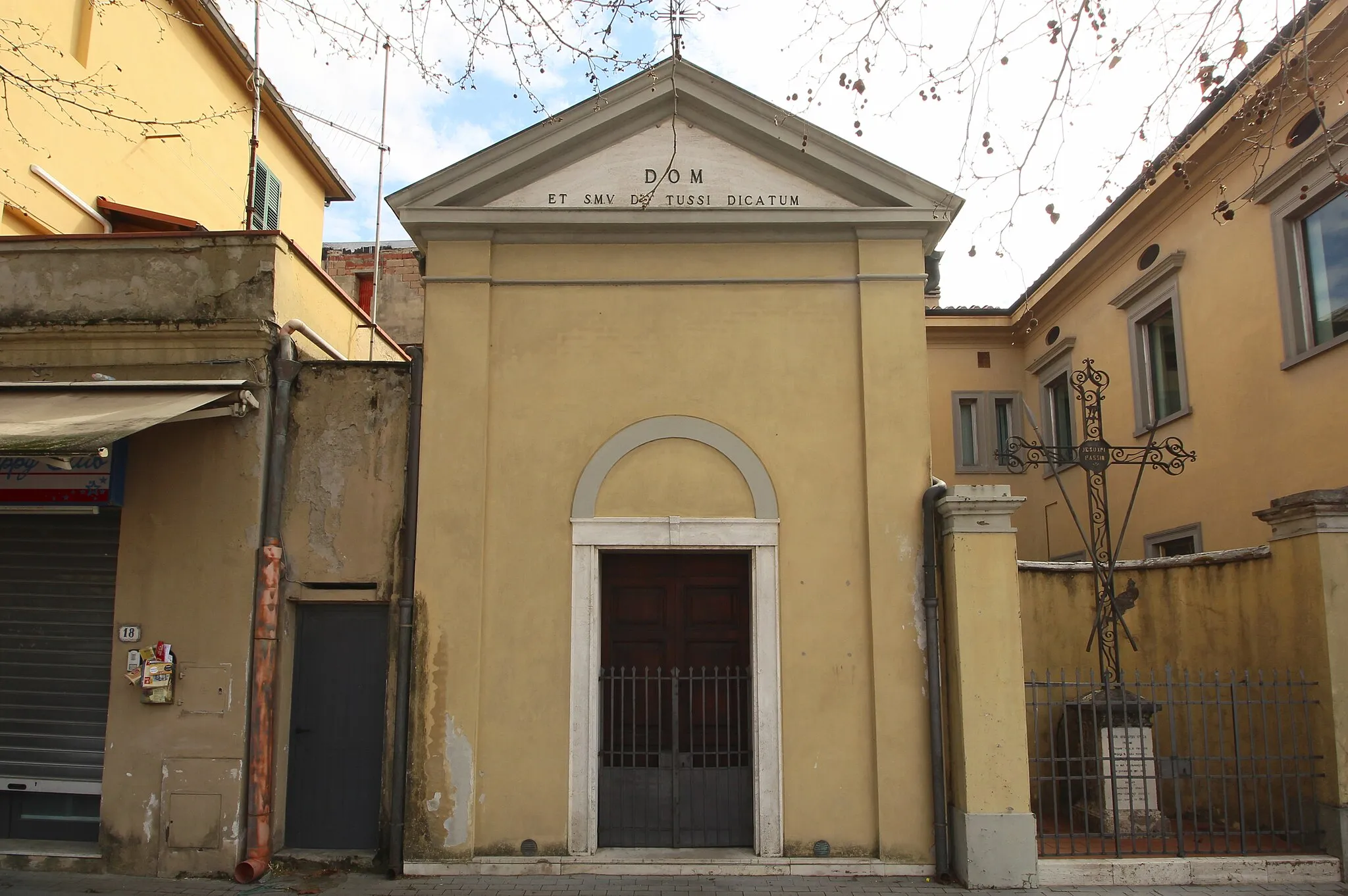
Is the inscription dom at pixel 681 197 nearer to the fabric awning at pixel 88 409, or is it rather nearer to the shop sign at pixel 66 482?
the fabric awning at pixel 88 409

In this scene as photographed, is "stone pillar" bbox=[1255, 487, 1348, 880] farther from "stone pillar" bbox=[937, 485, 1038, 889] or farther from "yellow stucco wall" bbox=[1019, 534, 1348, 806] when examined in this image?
"stone pillar" bbox=[937, 485, 1038, 889]

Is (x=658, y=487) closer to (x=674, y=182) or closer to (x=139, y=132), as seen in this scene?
(x=674, y=182)

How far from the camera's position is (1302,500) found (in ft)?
25.1

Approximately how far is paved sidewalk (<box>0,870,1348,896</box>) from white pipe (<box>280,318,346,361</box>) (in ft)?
14.4

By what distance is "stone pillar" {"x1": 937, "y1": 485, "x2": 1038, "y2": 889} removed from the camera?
7141 mm

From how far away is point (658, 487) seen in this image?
799 centimetres

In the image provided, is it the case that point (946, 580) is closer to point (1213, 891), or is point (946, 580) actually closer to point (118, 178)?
point (1213, 891)

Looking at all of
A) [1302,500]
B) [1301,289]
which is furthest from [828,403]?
[1301,289]

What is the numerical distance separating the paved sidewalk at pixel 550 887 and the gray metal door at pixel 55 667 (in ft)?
2.08

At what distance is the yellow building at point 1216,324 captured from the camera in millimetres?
9586

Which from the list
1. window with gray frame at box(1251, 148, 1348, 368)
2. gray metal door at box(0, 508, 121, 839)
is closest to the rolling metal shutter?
gray metal door at box(0, 508, 121, 839)

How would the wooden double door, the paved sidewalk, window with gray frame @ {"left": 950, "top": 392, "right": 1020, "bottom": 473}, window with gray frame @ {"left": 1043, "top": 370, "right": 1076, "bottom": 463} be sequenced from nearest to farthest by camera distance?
the paved sidewalk → the wooden double door → window with gray frame @ {"left": 1043, "top": 370, "right": 1076, "bottom": 463} → window with gray frame @ {"left": 950, "top": 392, "right": 1020, "bottom": 473}

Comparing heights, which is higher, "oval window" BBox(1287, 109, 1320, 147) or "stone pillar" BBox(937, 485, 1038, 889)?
"oval window" BBox(1287, 109, 1320, 147)

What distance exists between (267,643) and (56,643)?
195 cm
